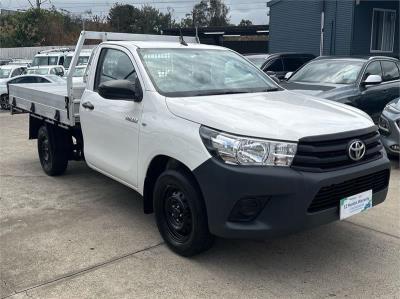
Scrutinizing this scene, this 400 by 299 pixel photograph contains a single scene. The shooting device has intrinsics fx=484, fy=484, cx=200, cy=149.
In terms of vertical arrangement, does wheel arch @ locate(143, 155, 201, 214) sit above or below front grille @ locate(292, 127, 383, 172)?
Result: below

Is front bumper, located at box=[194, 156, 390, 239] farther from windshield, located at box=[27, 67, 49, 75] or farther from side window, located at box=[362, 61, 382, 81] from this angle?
windshield, located at box=[27, 67, 49, 75]

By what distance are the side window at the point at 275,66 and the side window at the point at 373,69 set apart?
14.5 feet

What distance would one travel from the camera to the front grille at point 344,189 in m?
3.58

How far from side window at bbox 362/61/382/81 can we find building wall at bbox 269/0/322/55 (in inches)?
390

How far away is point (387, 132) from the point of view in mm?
7211

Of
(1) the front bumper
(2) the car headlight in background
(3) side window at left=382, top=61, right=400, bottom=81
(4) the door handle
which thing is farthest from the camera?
(3) side window at left=382, top=61, right=400, bottom=81

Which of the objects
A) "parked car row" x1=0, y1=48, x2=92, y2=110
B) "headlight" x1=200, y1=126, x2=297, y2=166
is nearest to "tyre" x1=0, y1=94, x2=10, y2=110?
"parked car row" x1=0, y1=48, x2=92, y2=110

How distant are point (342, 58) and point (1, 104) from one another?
45.1 feet

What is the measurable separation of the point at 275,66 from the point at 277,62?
15cm

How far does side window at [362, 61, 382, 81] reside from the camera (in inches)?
345

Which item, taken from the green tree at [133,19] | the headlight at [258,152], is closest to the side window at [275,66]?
the headlight at [258,152]

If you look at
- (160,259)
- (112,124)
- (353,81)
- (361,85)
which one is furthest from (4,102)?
(160,259)

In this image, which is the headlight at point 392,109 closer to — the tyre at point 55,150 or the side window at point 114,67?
the side window at point 114,67

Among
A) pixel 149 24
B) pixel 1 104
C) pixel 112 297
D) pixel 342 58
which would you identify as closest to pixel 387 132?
pixel 342 58
